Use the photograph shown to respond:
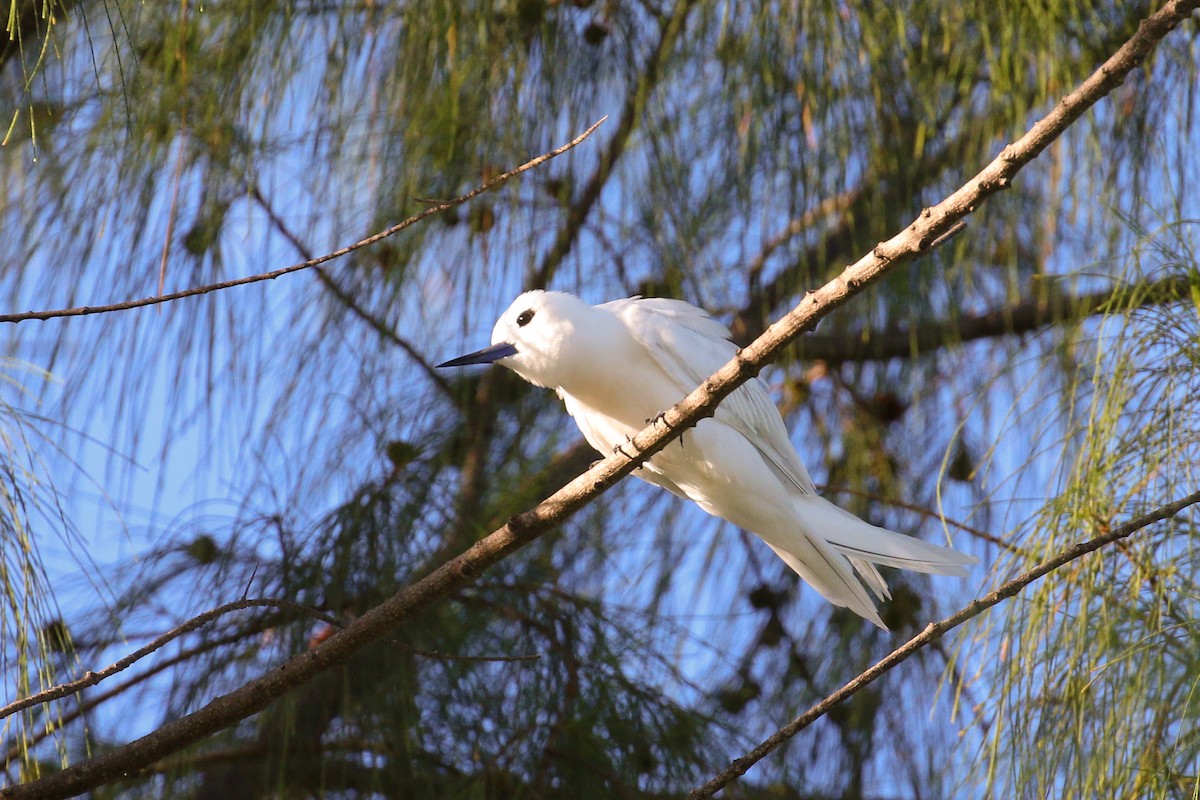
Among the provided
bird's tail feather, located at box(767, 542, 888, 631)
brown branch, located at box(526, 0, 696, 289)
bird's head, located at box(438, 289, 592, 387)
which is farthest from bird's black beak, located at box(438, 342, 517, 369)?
bird's tail feather, located at box(767, 542, 888, 631)

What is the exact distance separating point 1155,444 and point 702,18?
1.04m

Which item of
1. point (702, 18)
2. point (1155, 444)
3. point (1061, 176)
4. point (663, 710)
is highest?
point (702, 18)

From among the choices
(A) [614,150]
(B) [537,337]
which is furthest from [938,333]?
(B) [537,337]

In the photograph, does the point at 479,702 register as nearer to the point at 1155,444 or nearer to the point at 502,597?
the point at 502,597

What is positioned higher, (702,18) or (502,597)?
(702,18)

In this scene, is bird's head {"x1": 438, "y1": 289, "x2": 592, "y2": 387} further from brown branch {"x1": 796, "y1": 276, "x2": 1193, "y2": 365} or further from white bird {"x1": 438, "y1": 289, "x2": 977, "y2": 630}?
brown branch {"x1": 796, "y1": 276, "x2": 1193, "y2": 365}

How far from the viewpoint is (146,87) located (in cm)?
172

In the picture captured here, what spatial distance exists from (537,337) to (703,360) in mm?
233

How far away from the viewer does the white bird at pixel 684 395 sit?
1.81 metres

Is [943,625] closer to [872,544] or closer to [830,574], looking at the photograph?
[872,544]

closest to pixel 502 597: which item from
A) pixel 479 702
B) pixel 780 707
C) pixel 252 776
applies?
pixel 479 702

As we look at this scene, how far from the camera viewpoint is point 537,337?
1.81 m

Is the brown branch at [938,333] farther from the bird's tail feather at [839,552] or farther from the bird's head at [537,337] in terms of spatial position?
the bird's head at [537,337]

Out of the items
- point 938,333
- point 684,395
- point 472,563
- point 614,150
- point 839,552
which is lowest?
point 472,563
